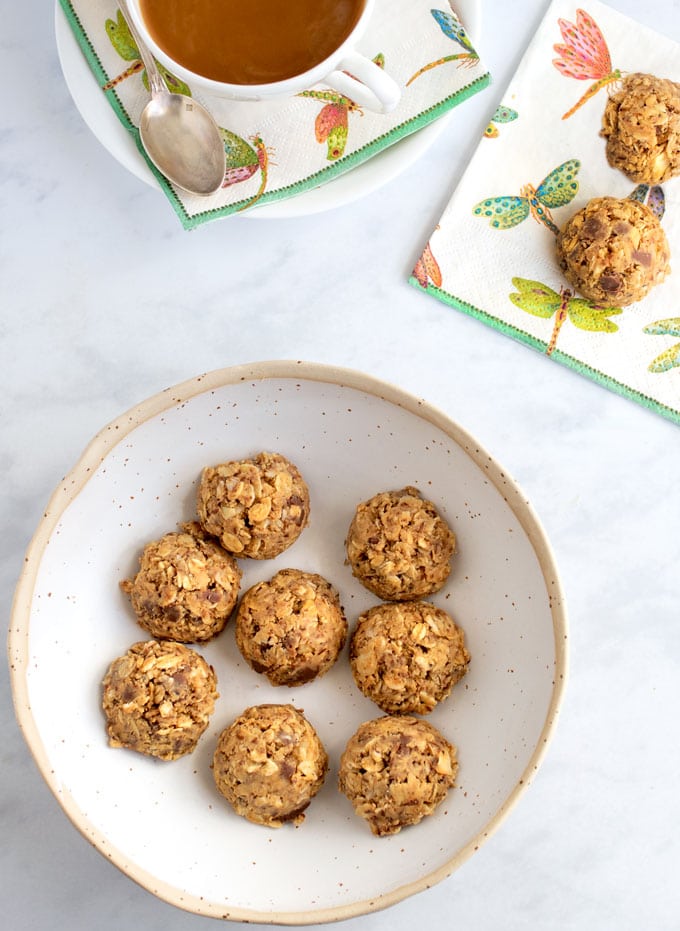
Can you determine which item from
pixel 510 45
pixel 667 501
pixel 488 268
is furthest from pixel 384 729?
pixel 510 45

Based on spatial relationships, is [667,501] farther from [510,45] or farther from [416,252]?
[510,45]

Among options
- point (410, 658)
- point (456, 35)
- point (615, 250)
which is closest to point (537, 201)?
point (615, 250)

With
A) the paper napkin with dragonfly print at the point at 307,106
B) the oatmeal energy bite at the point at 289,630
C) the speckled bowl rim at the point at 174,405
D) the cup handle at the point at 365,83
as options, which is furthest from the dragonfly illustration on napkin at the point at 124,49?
the oatmeal energy bite at the point at 289,630

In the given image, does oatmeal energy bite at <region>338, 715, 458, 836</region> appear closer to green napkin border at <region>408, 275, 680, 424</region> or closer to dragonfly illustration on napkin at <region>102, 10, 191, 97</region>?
green napkin border at <region>408, 275, 680, 424</region>

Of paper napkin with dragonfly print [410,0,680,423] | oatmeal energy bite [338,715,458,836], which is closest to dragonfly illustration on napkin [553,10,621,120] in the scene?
paper napkin with dragonfly print [410,0,680,423]

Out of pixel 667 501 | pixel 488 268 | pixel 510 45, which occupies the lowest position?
pixel 667 501
